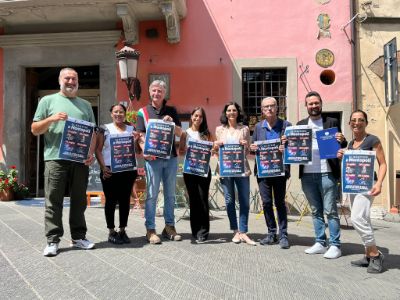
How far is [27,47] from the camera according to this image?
30.6 feet

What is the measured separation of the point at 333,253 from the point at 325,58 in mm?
5999

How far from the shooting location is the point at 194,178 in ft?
15.8

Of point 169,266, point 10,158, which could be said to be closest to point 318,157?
point 169,266

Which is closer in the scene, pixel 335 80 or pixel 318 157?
pixel 318 157

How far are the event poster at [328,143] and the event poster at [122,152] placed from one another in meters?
2.25

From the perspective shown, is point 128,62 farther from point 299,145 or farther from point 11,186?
point 299,145

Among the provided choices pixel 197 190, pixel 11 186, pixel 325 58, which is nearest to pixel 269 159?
pixel 197 190

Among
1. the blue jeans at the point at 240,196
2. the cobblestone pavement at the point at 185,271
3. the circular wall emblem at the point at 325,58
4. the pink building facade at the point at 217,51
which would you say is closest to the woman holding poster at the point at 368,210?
the cobblestone pavement at the point at 185,271

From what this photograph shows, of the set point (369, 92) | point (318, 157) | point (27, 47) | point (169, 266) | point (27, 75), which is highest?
point (27, 47)

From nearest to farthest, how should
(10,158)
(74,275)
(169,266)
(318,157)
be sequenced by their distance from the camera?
1. (74,275)
2. (169,266)
3. (318,157)
4. (10,158)

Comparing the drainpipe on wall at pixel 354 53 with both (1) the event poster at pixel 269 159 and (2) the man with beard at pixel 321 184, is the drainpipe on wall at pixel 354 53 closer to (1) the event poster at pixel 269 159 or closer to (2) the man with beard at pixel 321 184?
(2) the man with beard at pixel 321 184

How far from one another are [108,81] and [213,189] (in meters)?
3.73

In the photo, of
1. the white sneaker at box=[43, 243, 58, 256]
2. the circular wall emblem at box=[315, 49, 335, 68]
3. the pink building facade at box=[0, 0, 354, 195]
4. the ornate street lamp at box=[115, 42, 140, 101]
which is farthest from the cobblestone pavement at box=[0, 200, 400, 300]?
the circular wall emblem at box=[315, 49, 335, 68]

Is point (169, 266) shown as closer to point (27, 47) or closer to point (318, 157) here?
point (318, 157)
